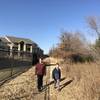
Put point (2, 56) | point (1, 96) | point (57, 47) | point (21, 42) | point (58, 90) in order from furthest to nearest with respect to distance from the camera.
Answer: point (21, 42) < point (57, 47) < point (2, 56) < point (58, 90) < point (1, 96)

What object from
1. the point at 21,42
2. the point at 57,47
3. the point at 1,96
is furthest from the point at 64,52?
the point at 1,96

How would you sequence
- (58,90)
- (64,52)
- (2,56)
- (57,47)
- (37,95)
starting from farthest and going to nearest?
(57,47) < (64,52) < (2,56) < (58,90) < (37,95)

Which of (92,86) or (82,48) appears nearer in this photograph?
(92,86)

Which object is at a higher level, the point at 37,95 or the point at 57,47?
the point at 57,47

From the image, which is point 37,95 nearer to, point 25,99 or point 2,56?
point 25,99

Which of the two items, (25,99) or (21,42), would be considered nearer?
(25,99)

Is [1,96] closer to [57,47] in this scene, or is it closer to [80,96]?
[80,96]

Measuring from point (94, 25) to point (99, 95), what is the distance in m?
54.6

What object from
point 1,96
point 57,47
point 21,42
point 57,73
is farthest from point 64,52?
point 1,96

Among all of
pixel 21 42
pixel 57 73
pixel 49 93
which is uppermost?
pixel 21 42

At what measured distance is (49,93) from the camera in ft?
43.5

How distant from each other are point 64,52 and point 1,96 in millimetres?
48608

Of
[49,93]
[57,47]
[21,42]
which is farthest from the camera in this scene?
[21,42]

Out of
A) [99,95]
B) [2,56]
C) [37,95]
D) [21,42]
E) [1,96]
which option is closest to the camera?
[99,95]
